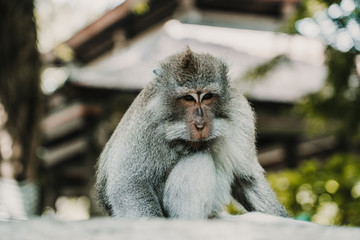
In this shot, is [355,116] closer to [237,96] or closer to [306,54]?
[237,96]

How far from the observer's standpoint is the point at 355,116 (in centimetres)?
725

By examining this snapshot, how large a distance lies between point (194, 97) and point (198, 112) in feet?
0.51

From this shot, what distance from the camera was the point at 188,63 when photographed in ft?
13.8

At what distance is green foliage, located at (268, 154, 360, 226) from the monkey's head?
3114 millimetres

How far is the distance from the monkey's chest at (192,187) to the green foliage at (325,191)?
302 cm

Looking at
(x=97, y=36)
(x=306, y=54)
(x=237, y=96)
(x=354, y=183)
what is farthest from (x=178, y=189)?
(x=306, y=54)

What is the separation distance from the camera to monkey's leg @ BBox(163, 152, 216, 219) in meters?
4.05

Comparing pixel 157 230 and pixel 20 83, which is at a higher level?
pixel 20 83

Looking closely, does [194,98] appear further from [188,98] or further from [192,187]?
[192,187]

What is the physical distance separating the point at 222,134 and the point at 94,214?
6086mm

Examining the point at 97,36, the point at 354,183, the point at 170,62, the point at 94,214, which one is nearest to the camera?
the point at 170,62

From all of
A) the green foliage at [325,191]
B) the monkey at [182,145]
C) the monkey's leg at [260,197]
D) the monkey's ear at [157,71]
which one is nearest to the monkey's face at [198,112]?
the monkey at [182,145]

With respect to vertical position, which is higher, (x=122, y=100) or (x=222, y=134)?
(x=122, y=100)

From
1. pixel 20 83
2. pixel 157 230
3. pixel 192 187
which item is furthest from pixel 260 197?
pixel 20 83
